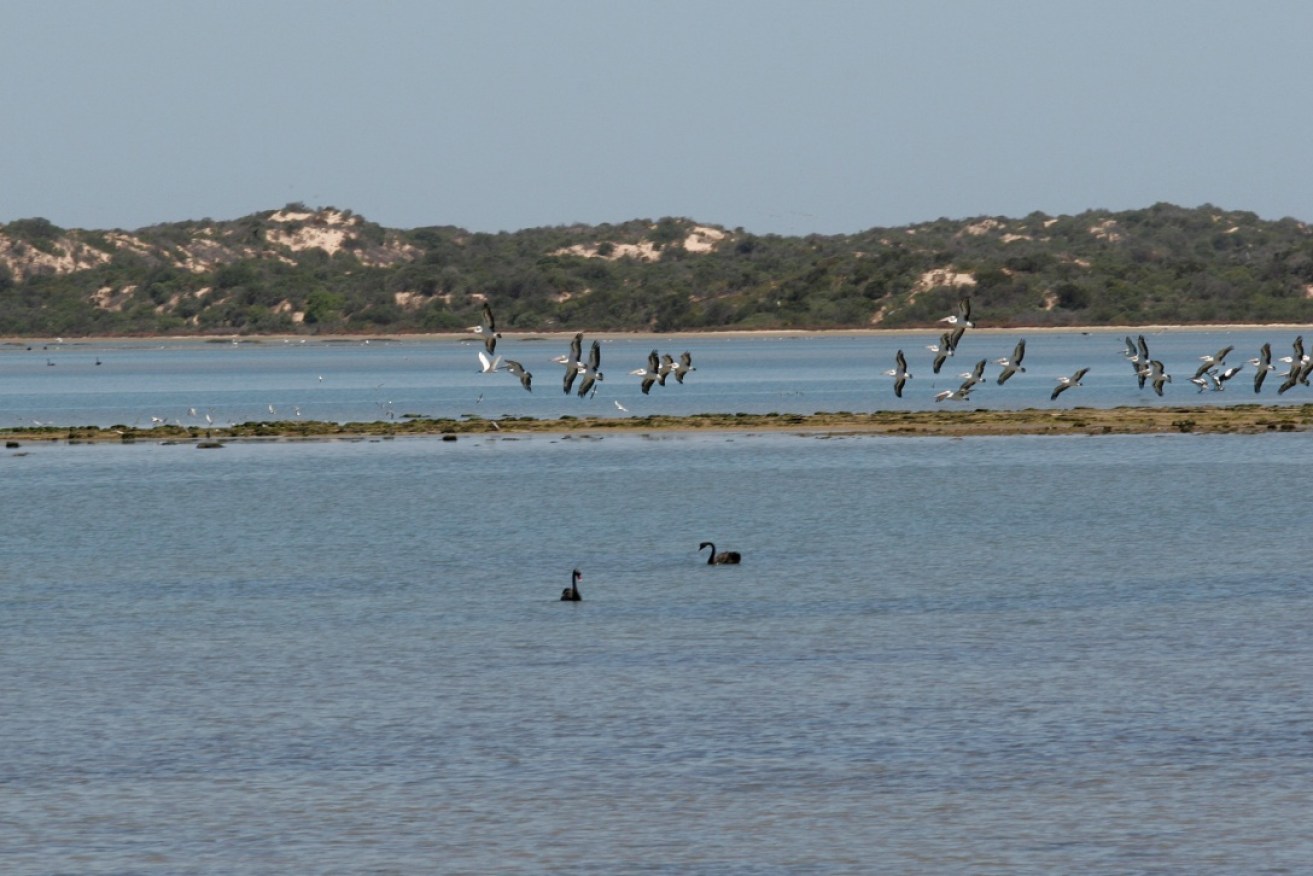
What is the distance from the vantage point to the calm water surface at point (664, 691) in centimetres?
1791

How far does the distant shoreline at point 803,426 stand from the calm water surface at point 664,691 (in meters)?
23.5

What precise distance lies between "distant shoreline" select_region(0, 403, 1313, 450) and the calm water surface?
23.5m

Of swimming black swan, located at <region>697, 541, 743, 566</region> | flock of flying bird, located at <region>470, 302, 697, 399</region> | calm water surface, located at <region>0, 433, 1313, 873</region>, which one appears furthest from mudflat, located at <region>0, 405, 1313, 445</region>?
swimming black swan, located at <region>697, 541, 743, 566</region>

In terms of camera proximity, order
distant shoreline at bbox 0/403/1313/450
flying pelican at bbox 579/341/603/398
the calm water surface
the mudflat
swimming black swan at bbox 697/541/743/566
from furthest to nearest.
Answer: the mudflat, distant shoreline at bbox 0/403/1313/450, flying pelican at bbox 579/341/603/398, swimming black swan at bbox 697/541/743/566, the calm water surface

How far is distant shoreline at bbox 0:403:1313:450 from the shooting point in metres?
72.0

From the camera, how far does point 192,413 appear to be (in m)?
90.0

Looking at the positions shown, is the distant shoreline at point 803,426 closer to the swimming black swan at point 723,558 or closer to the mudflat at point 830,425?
the mudflat at point 830,425

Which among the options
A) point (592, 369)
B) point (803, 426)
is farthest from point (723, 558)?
point (803, 426)

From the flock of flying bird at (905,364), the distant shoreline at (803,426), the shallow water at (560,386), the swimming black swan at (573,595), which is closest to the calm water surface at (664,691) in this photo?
the swimming black swan at (573,595)

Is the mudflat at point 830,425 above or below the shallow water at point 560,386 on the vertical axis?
above

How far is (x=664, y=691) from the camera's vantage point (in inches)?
946

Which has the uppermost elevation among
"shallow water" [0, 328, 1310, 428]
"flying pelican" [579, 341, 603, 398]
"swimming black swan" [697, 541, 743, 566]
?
"flying pelican" [579, 341, 603, 398]

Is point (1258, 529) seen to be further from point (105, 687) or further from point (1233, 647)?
point (105, 687)

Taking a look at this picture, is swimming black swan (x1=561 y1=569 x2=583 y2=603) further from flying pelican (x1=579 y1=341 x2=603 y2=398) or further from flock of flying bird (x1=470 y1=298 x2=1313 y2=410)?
flying pelican (x1=579 y1=341 x2=603 y2=398)
